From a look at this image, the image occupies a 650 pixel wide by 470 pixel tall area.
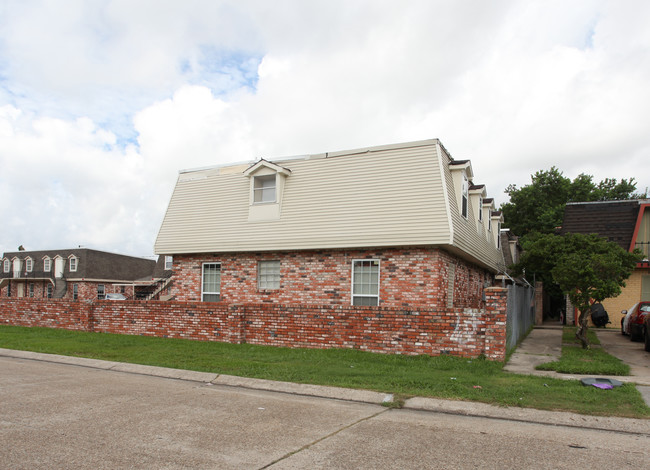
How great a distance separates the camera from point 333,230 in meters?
15.4

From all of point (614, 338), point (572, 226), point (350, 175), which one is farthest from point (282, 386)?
point (572, 226)

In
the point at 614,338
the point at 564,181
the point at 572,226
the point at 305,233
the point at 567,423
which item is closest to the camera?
the point at 567,423

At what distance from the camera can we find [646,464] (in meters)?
5.00

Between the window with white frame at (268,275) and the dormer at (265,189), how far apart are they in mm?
1528

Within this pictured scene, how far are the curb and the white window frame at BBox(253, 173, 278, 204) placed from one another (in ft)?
25.5

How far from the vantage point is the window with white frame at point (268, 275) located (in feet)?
54.9

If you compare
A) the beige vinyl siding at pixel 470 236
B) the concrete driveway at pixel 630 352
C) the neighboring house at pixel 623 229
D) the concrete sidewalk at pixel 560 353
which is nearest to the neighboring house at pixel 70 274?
the beige vinyl siding at pixel 470 236

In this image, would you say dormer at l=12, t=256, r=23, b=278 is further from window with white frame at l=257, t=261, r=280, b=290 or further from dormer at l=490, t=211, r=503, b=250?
dormer at l=490, t=211, r=503, b=250

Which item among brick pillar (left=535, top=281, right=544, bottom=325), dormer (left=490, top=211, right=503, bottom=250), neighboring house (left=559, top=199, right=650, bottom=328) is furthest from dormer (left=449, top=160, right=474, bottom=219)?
brick pillar (left=535, top=281, right=544, bottom=325)

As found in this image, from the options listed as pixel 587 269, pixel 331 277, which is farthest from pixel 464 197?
pixel 331 277

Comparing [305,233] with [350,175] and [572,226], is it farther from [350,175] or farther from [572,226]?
[572,226]

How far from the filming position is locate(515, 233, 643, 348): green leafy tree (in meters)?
12.5

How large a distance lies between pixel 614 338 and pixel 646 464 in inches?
562

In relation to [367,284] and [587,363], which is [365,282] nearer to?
[367,284]
